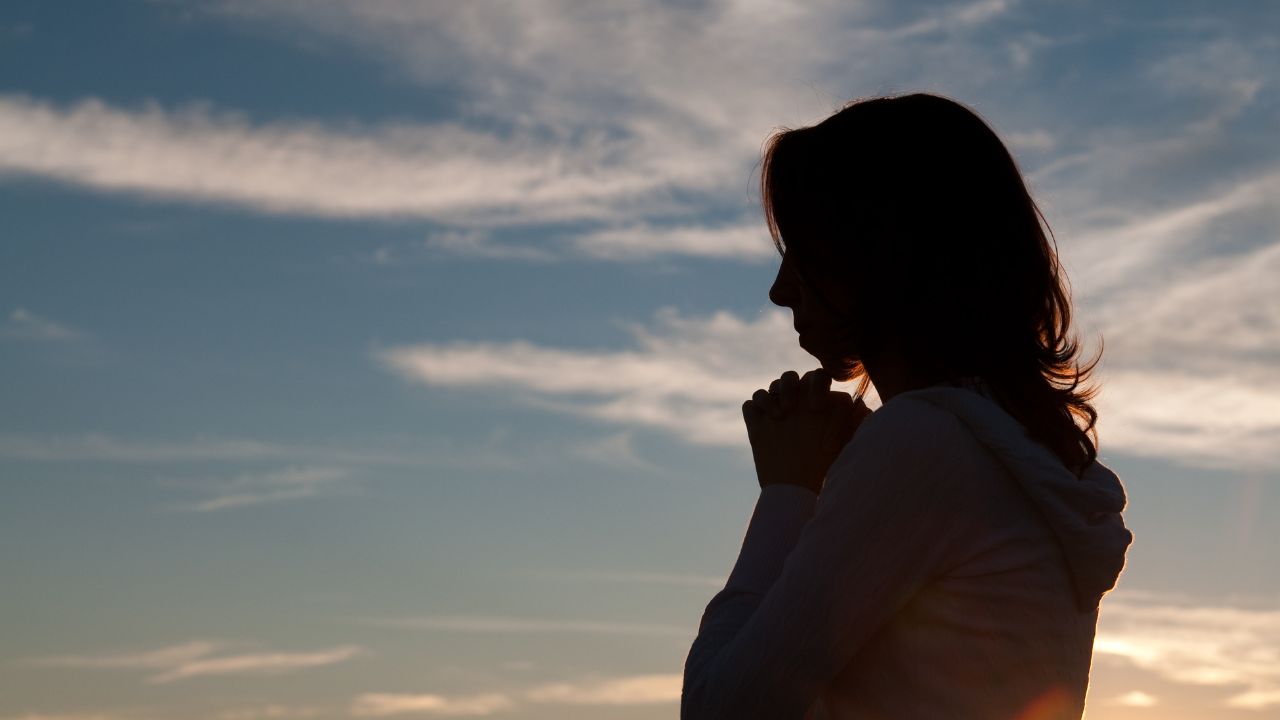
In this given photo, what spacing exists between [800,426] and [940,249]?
28.0 inches

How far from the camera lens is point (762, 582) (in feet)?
10.9

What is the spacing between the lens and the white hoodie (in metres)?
2.78

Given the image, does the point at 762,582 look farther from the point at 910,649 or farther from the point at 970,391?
the point at 970,391

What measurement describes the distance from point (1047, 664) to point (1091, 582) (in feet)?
0.72

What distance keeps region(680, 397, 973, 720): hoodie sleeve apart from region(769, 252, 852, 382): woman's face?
425 mm

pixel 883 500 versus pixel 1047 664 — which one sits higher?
pixel 883 500

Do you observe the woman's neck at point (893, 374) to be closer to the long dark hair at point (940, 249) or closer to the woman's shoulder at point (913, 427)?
the long dark hair at point (940, 249)

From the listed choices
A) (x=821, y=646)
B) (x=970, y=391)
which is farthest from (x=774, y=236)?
(x=821, y=646)

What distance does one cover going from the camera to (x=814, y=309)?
333 centimetres

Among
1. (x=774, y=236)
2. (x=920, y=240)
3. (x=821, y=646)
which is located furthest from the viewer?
(x=774, y=236)

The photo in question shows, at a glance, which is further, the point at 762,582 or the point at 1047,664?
the point at 762,582

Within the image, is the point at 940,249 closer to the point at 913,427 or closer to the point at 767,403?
the point at 913,427

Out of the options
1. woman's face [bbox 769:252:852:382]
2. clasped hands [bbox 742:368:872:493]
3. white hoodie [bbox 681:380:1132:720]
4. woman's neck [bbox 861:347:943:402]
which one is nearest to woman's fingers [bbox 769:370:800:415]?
clasped hands [bbox 742:368:872:493]

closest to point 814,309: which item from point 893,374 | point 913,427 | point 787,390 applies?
point 893,374
